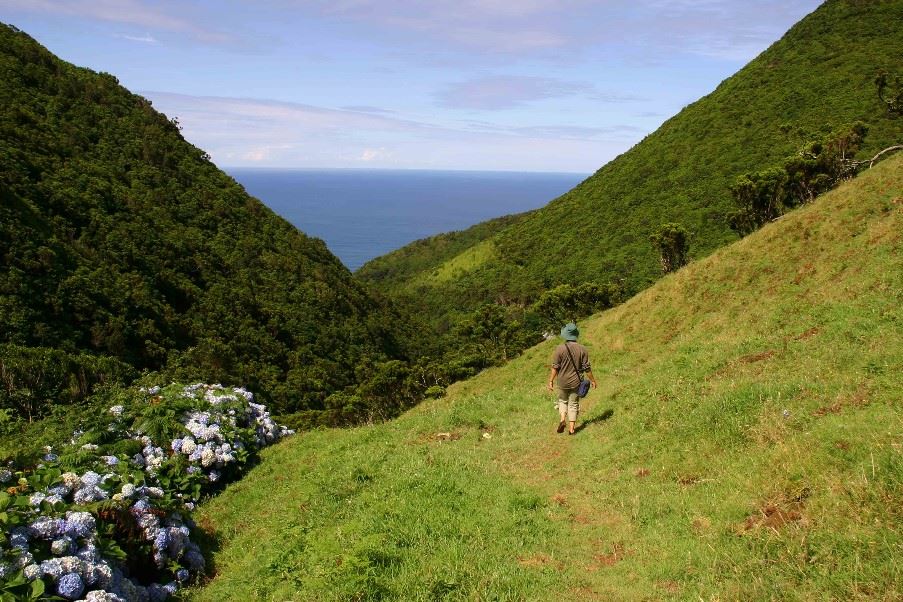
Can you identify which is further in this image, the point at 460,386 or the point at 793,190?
the point at 793,190

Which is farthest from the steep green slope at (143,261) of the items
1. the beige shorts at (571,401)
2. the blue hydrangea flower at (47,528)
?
the beige shorts at (571,401)

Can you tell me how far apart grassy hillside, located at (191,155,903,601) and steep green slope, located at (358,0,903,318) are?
222 ft

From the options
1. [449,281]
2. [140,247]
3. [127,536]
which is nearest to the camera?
[127,536]

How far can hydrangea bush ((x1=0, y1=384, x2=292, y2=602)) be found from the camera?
702 cm

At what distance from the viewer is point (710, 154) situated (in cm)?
10800

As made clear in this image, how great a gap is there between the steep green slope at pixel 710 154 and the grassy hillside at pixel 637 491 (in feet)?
222

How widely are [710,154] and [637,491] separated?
115 m

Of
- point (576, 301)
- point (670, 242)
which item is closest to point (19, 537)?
point (670, 242)

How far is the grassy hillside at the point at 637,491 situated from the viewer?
6.09m

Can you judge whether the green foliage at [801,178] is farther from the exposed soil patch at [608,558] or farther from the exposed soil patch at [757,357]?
the exposed soil patch at [608,558]

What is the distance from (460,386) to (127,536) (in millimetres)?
29598

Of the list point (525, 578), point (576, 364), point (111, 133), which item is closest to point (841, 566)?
point (525, 578)

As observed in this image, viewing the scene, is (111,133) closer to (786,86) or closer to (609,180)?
(609,180)

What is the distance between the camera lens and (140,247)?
2431 inches
